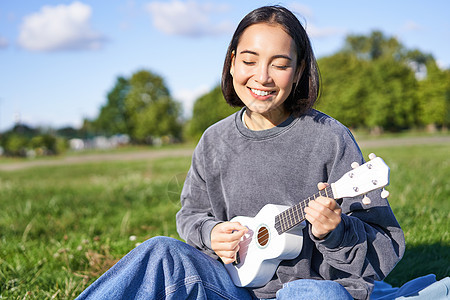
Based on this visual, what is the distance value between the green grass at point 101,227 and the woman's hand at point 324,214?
133 centimetres

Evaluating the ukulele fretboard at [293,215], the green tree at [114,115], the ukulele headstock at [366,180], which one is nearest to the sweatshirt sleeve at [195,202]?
the ukulele fretboard at [293,215]

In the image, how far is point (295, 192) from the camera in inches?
92.4

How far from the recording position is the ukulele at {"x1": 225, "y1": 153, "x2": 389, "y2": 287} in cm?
208

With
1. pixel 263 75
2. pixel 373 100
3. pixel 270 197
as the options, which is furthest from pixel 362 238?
pixel 373 100

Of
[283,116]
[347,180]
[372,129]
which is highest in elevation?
[283,116]

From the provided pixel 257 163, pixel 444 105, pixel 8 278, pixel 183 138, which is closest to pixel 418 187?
pixel 257 163

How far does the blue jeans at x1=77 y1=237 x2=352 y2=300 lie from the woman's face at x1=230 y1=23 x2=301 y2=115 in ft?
2.80

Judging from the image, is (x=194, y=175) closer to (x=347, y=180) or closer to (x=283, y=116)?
(x=283, y=116)

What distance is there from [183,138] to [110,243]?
52599 millimetres

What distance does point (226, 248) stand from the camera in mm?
2334

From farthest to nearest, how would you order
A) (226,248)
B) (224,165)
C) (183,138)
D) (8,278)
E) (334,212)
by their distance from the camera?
(183,138)
(8,278)
(224,165)
(226,248)
(334,212)

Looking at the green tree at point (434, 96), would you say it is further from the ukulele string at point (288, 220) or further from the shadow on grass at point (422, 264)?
the ukulele string at point (288, 220)

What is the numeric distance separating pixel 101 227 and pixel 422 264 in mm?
3871

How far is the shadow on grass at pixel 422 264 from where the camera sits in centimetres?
340
